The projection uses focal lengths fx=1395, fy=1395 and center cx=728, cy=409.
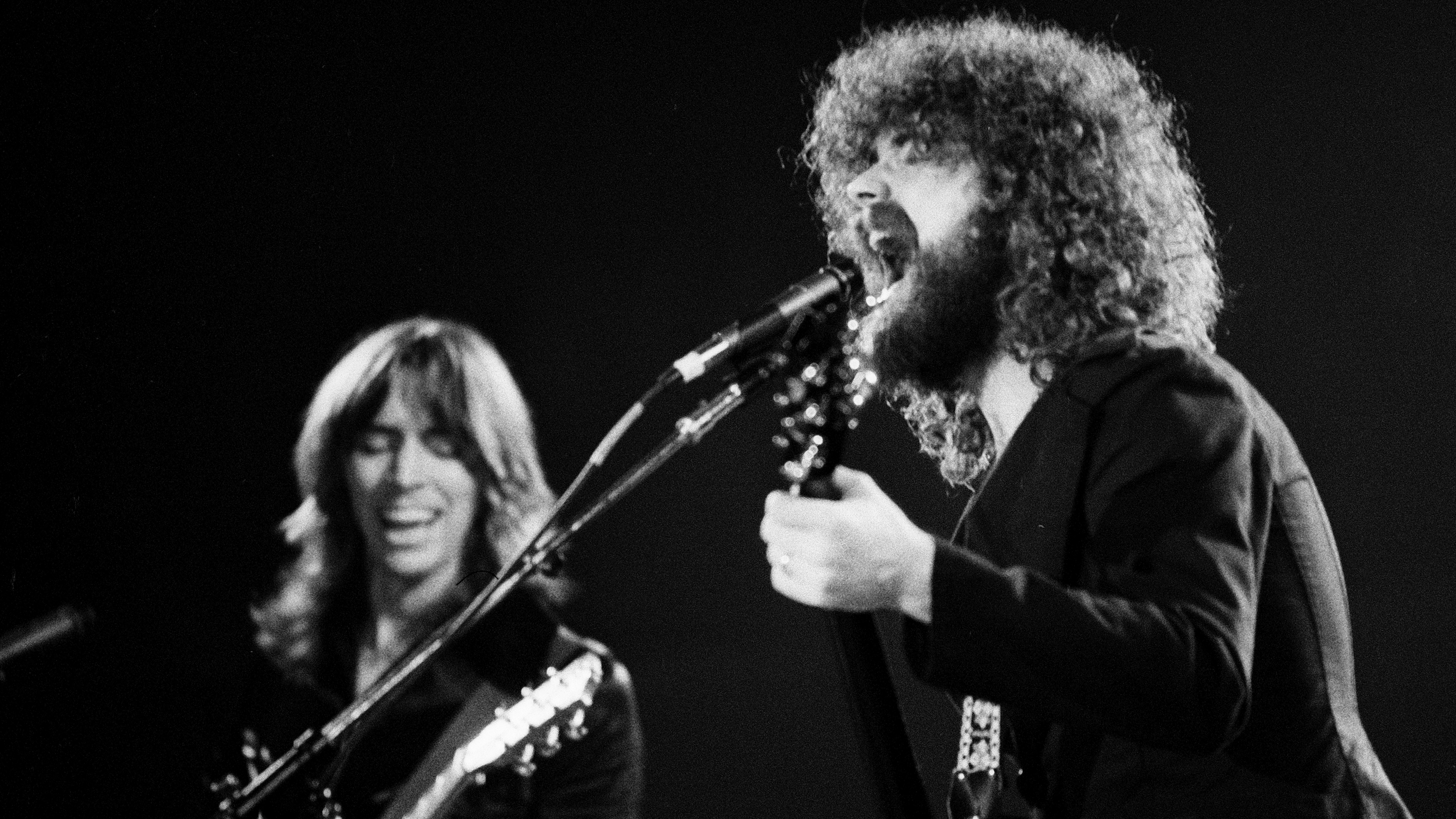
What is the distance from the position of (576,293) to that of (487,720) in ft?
3.24

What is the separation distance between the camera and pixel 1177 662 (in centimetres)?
136

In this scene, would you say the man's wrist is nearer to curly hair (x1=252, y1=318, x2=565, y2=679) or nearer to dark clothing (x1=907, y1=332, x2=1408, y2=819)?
dark clothing (x1=907, y1=332, x2=1408, y2=819)

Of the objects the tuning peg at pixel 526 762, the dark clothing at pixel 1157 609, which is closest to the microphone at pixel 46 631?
the tuning peg at pixel 526 762

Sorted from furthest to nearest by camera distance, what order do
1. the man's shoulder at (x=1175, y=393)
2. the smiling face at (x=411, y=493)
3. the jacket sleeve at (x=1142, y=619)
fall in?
the smiling face at (x=411, y=493) < the man's shoulder at (x=1175, y=393) < the jacket sleeve at (x=1142, y=619)

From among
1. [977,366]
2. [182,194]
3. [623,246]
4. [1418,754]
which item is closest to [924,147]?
[977,366]

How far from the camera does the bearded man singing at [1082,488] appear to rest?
1.39 meters

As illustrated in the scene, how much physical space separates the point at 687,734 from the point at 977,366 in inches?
53.4

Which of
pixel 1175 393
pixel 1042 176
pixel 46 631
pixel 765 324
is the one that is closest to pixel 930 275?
pixel 1042 176

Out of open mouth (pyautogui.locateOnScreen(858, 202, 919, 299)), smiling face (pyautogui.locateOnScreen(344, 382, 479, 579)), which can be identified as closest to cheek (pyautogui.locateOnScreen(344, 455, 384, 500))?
smiling face (pyautogui.locateOnScreen(344, 382, 479, 579))

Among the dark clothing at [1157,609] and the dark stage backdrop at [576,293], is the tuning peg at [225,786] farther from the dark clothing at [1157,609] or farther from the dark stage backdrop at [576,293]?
the dark clothing at [1157,609]

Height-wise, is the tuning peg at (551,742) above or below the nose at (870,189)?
below

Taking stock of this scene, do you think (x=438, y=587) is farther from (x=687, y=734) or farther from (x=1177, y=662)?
(x=1177, y=662)

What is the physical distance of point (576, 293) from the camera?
3.21 metres

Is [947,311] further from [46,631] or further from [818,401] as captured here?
[46,631]
